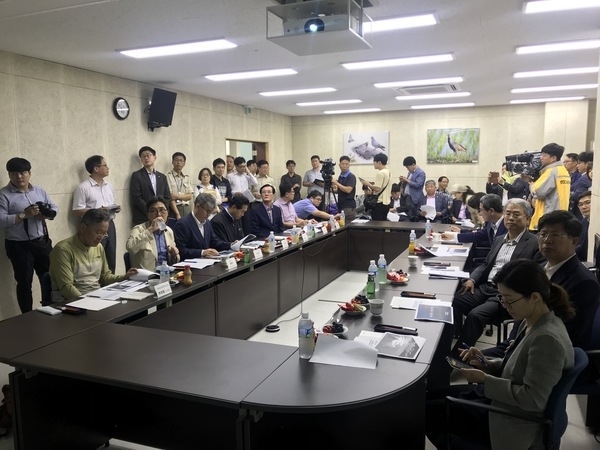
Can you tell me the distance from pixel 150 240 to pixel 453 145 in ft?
24.9

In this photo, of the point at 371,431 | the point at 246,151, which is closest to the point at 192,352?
the point at 371,431

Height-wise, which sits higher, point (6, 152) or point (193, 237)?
point (6, 152)

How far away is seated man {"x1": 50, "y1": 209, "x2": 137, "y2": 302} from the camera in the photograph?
282 cm

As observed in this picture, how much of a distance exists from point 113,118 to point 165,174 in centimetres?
108

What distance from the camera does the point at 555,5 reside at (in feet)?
10.9

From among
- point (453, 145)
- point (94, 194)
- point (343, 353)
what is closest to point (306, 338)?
point (343, 353)

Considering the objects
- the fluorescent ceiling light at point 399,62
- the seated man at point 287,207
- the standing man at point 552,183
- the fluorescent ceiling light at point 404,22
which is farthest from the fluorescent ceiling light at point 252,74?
the standing man at point 552,183

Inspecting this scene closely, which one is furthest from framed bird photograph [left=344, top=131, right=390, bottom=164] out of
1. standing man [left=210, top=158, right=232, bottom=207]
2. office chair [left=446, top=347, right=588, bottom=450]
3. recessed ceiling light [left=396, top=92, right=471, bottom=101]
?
office chair [left=446, top=347, right=588, bottom=450]

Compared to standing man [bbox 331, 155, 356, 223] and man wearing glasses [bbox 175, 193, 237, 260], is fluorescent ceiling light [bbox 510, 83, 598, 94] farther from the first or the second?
man wearing glasses [bbox 175, 193, 237, 260]

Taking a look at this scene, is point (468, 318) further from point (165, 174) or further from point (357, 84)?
point (165, 174)

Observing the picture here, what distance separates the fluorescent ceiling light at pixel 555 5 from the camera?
3.24m

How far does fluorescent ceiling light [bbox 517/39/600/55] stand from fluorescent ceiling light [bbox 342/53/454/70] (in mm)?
717

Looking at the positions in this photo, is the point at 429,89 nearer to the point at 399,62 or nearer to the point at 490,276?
the point at 399,62

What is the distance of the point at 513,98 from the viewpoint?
→ 26.9 ft
